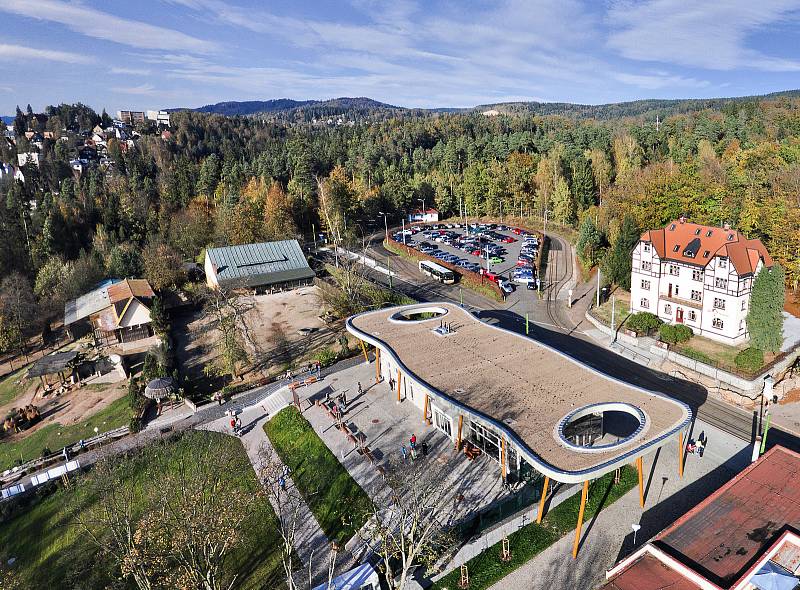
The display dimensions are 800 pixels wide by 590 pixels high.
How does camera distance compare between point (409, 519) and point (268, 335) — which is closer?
point (409, 519)

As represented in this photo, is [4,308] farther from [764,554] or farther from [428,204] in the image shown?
[428,204]

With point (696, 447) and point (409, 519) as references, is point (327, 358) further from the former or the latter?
point (696, 447)

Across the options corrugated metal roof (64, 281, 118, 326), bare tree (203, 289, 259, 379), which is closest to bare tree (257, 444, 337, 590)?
bare tree (203, 289, 259, 379)

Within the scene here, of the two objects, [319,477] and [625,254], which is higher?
[625,254]

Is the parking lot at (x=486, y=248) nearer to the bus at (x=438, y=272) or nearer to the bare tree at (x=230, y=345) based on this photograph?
the bus at (x=438, y=272)

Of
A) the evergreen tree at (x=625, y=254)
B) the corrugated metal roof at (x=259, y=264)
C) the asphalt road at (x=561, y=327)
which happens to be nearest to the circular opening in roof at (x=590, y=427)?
the asphalt road at (x=561, y=327)

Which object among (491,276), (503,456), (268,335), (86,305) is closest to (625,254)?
(491,276)

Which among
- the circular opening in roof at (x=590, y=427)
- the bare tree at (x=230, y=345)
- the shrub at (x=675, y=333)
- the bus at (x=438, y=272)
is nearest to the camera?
the circular opening in roof at (x=590, y=427)
